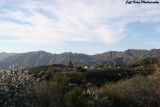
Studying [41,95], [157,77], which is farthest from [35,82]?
[157,77]

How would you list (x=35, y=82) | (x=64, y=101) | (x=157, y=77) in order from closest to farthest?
(x=35, y=82), (x=64, y=101), (x=157, y=77)

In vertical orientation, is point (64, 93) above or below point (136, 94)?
above

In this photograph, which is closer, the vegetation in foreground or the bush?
the vegetation in foreground

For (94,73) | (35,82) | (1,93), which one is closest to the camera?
(1,93)

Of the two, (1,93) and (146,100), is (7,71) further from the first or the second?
(146,100)

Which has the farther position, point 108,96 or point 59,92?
point 108,96

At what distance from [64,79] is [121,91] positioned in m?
5.92

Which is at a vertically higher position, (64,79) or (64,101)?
(64,79)

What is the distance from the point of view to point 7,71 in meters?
18.6

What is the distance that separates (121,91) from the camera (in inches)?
1026

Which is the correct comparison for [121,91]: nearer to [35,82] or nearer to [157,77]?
[157,77]

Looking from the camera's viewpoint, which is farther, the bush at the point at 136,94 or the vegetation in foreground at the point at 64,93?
the bush at the point at 136,94

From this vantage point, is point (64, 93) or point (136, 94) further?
point (136, 94)

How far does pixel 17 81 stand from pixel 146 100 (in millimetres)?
10976
